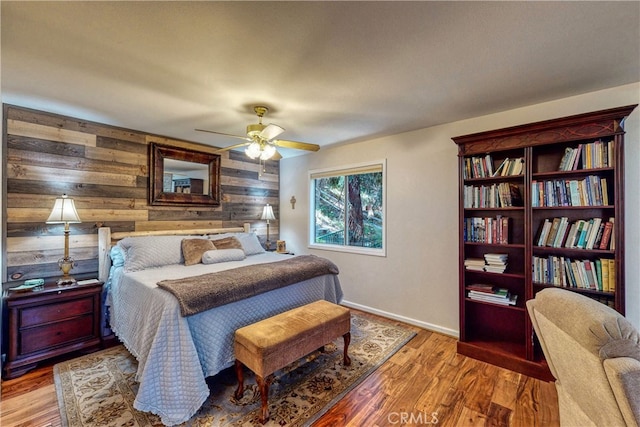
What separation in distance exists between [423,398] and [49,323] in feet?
10.5

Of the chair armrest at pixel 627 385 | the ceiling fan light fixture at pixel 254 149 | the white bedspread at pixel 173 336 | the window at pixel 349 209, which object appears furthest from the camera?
the window at pixel 349 209

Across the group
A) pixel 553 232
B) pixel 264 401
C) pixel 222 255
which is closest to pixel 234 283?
pixel 264 401

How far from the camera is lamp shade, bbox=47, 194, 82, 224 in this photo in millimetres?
2533

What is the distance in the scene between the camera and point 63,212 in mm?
2562

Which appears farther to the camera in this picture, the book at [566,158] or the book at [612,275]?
the book at [566,158]

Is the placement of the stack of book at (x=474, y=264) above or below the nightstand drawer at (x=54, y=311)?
above

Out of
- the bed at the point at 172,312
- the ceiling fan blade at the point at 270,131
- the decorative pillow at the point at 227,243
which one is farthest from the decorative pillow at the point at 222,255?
the ceiling fan blade at the point at 270,131

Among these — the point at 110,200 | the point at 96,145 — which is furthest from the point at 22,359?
the point at 96,145

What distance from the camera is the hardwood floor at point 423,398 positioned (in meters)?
1.82

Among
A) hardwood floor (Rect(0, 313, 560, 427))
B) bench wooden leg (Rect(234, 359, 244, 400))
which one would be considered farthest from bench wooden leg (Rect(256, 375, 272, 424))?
hardwood floor (Rect(0, 313, 560, 427))

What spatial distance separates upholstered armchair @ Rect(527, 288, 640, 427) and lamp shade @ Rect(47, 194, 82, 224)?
3.62 m

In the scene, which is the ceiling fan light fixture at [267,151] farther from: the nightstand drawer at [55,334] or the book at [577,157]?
the book at [577,157]

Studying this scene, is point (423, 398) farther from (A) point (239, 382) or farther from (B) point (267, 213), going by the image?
(B) point (267, 213)

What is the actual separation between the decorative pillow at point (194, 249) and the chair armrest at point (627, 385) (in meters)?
3.19
